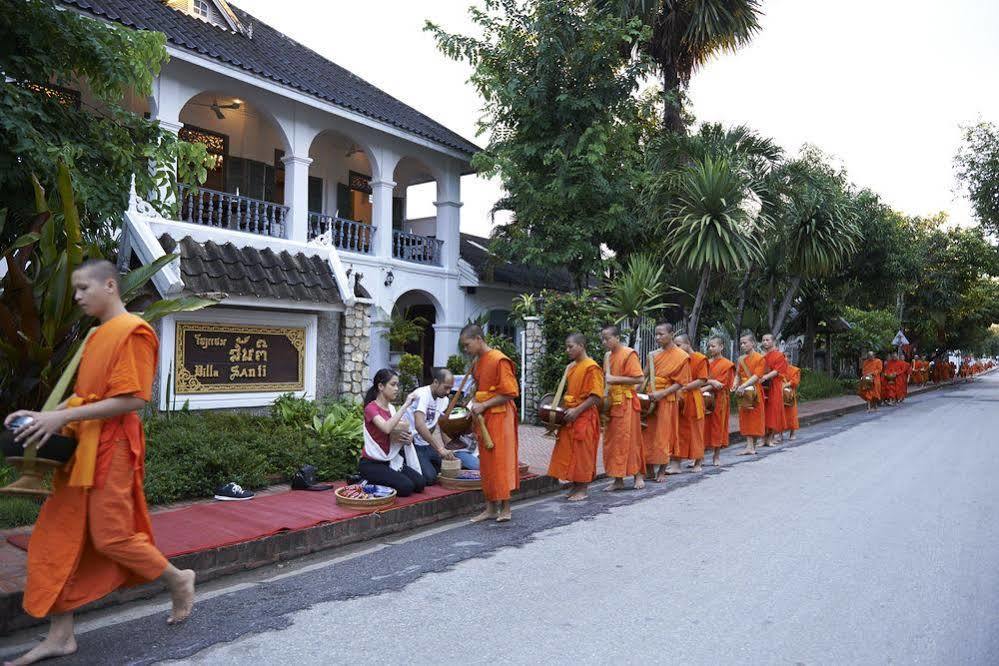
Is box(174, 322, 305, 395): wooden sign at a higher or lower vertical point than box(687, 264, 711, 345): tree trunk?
lower

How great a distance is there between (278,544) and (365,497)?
101 centimetres

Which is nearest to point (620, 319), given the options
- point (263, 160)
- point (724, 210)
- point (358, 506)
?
point (724, 210)

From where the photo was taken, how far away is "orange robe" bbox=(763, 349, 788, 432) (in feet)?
39.8

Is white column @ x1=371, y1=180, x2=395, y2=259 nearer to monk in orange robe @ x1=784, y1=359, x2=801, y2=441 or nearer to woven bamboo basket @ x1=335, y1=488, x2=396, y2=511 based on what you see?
monk in orange robe @ x1=784, y1=359, x2=801, y2=441

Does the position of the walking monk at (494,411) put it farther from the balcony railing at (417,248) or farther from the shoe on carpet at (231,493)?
the balcony railing at (417,248)

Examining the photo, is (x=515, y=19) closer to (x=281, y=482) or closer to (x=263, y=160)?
(x=263, y=160)

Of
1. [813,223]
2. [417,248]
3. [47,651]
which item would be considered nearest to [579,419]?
[47,651]

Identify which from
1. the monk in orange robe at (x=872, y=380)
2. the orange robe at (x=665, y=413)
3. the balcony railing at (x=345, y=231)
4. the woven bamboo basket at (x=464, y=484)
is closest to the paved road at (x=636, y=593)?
the woven bamboo basket at (x=464, y=484)

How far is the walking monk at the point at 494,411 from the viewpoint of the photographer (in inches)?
251

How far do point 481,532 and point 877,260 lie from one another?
21.8 m

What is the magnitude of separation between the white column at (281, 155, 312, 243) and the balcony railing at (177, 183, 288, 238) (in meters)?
0.17

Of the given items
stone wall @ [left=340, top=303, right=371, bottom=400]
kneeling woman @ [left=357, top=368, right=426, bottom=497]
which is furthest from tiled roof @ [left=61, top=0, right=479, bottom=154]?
kneeling woman @ [left=357, top=368, right=426, bottom=497]

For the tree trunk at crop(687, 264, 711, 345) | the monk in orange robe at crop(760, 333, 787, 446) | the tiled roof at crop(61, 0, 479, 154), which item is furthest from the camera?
the tree trunk at crop(687, 264, 711, 345)

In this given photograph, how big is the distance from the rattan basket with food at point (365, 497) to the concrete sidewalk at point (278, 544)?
9cm
